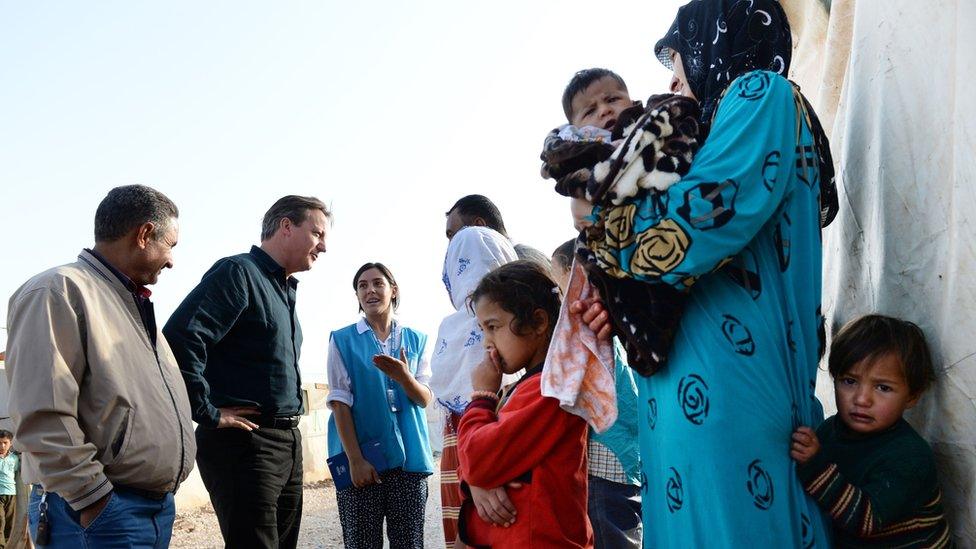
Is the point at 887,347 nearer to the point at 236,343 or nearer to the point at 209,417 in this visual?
the point at 209,417

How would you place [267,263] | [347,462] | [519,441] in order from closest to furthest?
[519,441] < [267,263] < [347,462]

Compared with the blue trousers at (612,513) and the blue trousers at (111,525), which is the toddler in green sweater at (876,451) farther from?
the blue trousers at (111,525)

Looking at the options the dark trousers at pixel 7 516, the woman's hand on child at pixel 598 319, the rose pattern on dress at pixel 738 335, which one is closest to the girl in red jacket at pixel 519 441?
the woman's hand on child at pixel 598 319

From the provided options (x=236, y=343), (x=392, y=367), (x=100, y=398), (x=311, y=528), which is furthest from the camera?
(x=311, y=528)

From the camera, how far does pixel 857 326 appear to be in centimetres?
199

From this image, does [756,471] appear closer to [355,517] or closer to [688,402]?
[688,402]

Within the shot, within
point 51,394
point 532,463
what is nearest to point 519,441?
point 532,463

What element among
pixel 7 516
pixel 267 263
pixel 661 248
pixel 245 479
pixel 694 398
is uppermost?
pixel 267 263

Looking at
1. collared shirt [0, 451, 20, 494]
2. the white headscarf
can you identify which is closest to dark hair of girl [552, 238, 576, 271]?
the white headscarf

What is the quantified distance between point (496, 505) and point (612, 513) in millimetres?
735

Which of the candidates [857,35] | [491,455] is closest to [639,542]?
[491,455]

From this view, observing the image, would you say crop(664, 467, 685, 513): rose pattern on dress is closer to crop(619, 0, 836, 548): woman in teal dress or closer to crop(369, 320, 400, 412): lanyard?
crop(619, 0, 836, 548): woman in teal dress

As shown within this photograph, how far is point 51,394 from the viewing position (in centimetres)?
275

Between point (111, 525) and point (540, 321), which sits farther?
point (111, 525)
